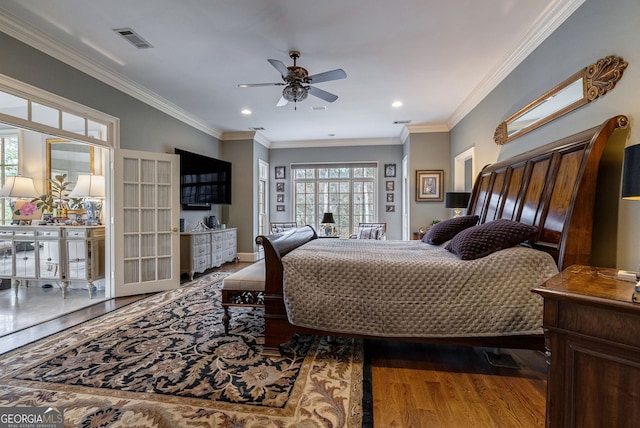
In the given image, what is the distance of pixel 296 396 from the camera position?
5.54 ft

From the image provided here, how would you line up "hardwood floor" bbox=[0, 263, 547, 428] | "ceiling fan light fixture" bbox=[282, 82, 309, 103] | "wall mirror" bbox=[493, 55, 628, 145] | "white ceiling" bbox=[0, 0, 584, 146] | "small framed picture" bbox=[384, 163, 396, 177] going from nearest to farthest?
"hardwood floor" bbox=[0, 263, 547, 428], "wall mirror" bbox=[493, 55, 628, 145], "white ceiling" bbox=[0, 0, 584, 146], "ceiling fan light fixture" bbox=[282, 82, 309, 103], "small framed picture" bbox=[384, 163, 396, 177]

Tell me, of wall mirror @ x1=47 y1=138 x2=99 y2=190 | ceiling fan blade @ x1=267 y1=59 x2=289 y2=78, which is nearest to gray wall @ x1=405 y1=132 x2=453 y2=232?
ceiling fan blade @ x1=267 y1=59 x2=289 y2=78

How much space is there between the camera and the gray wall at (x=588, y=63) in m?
1.73

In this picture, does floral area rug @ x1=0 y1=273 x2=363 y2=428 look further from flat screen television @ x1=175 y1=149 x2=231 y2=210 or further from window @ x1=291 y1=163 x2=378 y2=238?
window @ x1=291 y1=163 x2=378 y2=238

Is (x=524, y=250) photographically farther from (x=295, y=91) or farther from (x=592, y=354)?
(x=295, y=91)

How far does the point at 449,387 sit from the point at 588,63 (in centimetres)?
248

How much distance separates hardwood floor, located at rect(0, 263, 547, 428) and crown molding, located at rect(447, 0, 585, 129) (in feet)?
8.97

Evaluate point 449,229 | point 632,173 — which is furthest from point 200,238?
point 632,173

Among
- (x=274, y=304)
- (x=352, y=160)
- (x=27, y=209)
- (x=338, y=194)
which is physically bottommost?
(x=274, y=304)

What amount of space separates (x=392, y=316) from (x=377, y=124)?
15.4ft

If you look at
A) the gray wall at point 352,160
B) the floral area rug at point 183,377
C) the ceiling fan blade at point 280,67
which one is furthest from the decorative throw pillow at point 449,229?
the gray wall at point 352,160

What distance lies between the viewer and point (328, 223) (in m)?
6.27

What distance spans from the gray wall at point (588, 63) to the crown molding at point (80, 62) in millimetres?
4646

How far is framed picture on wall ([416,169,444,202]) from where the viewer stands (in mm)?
5699
